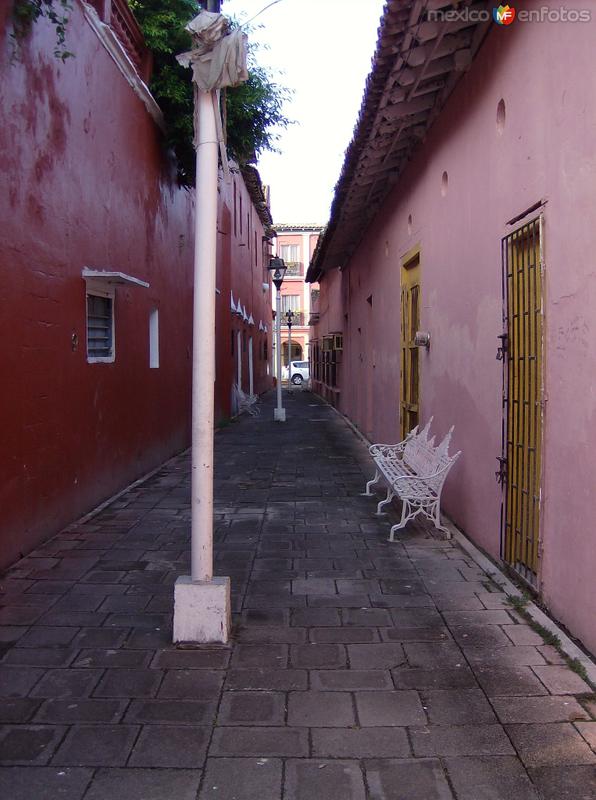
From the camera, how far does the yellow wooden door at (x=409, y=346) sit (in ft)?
28.7

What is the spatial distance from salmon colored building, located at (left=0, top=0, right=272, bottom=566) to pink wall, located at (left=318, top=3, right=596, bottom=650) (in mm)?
2054

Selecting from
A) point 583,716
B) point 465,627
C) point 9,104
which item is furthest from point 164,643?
point 9,104

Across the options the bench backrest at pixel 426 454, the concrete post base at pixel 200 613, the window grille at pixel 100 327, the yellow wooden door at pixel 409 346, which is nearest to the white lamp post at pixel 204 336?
the concrete post base at pixel 200 613

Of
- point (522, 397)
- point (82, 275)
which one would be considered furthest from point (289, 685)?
point (82, 275)

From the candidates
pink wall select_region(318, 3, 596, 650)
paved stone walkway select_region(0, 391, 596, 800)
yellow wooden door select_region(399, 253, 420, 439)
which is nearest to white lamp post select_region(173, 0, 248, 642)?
paved stone walkway select_region(0, 391, 596, 800)

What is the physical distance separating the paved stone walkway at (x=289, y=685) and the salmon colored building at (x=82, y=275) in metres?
0.91

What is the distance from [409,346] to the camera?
29.9 feet

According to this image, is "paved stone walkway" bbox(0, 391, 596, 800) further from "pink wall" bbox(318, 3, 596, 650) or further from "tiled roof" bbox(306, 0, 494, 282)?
"tiled roof" bbox(306, 0, 494, 282)

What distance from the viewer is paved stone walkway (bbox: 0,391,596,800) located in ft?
8.93

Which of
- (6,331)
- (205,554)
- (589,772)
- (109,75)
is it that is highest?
(109,75)

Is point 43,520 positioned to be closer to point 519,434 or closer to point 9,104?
point 9,104

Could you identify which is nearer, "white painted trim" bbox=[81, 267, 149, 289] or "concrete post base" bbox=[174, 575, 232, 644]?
"concrete post base" bbox=[174, 575, 232, 644]

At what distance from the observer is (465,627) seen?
4.15m

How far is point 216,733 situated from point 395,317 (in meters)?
7.68
